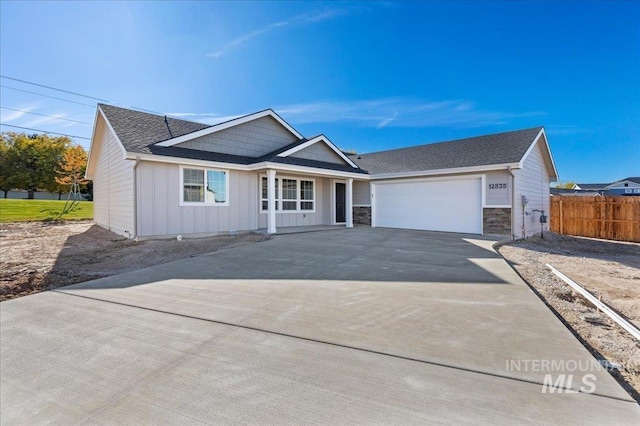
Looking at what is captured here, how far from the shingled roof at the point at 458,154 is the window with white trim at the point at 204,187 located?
25.8 ft

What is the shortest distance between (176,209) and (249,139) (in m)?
4.56

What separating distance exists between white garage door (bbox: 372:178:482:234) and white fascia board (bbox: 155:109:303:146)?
549cm

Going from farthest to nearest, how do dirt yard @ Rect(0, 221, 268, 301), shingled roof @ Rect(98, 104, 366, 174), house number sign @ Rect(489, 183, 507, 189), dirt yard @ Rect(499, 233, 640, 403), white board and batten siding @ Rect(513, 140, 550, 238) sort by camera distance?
white board and batten siding @ Rect(513, 140, 550, 238), house number sign @ Rect(489, 183, 507, 189), shingled roof @ Rect(98, 104, 366, 174), dirt yard @ Rect(0, 221, 268, 301), dirt yard @ Rect(499, 233, 640, 403)

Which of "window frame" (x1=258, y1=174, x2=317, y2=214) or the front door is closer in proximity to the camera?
"window frame" (x1=258, y1=174, x2=317, y2=214)

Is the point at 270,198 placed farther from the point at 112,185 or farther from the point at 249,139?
the point at 112,185

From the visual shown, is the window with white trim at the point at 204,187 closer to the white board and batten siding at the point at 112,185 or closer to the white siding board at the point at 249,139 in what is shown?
the white siding board at the point at 249,139

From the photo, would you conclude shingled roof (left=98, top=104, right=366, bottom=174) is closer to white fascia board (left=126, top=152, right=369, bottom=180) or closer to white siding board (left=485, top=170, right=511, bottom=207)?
white fascia board (left=126, top=152, right=369, bottom=180)

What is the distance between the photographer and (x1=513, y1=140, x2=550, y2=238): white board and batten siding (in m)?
12.1

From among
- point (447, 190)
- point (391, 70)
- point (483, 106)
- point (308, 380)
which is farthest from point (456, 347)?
point (483, 106)

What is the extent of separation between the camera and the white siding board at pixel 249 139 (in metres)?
11.9

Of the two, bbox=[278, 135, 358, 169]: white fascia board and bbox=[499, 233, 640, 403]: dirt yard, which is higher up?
bbox=[278, 135, 358, 169]: white fascia board

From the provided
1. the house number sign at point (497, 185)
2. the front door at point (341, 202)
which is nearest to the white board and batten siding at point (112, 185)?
the front door at point (341, 202)

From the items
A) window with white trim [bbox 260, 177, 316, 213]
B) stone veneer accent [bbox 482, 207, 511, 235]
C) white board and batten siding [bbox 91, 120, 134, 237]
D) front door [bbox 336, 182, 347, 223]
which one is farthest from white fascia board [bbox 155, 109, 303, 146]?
stone veneer accent [bbox 482, 207, 511, 235]

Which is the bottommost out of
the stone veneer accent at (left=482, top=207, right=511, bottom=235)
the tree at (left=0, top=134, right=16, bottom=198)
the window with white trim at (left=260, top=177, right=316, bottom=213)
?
the stone veneer accent at (left=482, top=207, right=511, bottom=235)
